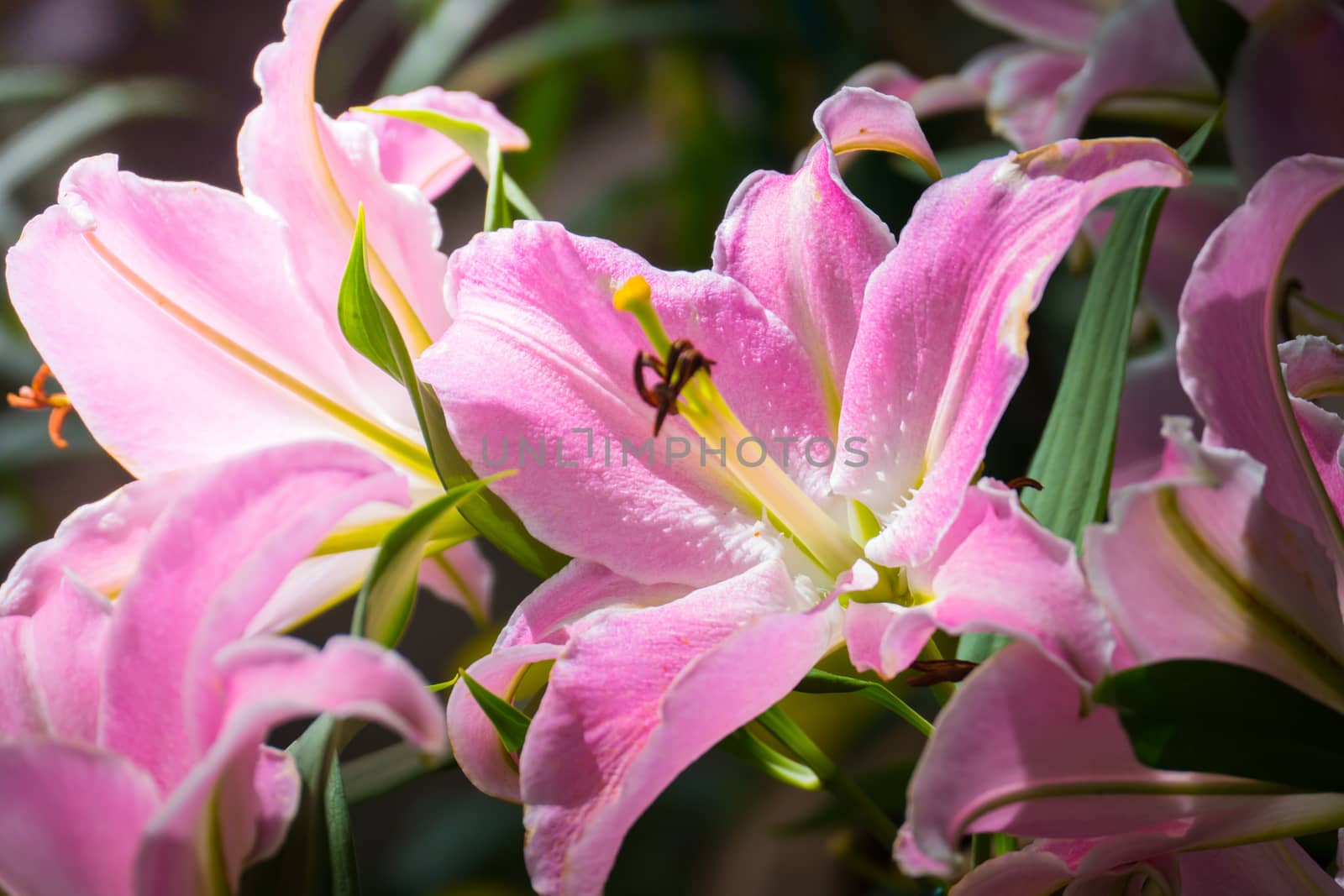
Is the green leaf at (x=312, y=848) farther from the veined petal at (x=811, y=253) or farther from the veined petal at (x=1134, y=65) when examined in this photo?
the veined petal at (x=1134, y=65)

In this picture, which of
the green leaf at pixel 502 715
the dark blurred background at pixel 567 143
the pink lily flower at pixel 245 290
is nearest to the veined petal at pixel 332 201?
the pink lily flower at pixel 245 290

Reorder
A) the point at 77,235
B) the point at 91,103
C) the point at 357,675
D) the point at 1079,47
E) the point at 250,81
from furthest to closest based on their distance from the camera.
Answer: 1. the point at 250,81
2. the point at 91,103
3. the point at 1079,47
4. the point at 77,235
5. the point at 357,675

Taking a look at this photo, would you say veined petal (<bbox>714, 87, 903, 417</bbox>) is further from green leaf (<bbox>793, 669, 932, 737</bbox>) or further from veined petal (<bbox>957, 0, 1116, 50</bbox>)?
veined petal (<bbox>957, 0, 1116, 50</bbox>)

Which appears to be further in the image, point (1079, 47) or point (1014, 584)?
point (1079, 47)

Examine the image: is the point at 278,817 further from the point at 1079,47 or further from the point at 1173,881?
the point at 1079,47

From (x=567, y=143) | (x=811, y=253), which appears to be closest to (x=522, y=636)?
(x=811, y=253)

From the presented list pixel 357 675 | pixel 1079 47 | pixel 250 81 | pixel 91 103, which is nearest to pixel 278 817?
pixel 357 675

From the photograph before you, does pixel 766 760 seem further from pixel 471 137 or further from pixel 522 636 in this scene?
pixel 471 137

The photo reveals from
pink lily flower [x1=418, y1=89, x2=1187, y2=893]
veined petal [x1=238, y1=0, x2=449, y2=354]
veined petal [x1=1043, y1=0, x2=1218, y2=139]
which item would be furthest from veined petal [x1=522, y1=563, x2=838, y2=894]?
veined petal [x1=1043, y1=0, x2=1218, y2=139]
